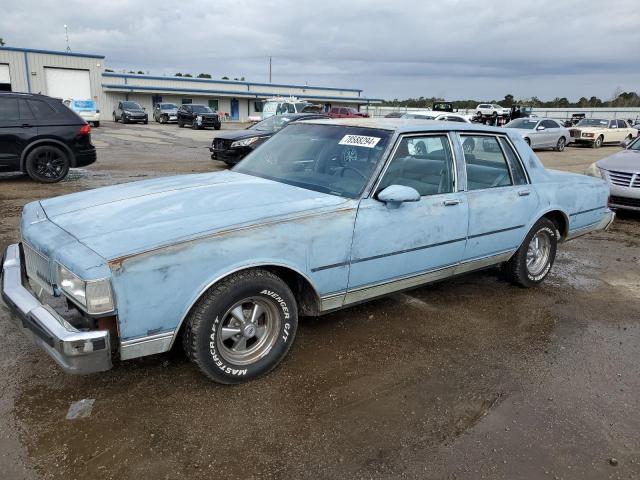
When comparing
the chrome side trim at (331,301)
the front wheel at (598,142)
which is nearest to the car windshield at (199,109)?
the front wheel at (598,142)

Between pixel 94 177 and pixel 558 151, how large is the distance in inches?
782

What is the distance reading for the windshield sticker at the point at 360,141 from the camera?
388 cm

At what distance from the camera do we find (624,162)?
29.7 ft

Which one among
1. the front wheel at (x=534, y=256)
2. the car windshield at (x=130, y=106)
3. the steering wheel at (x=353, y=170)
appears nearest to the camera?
the steering wheel at (x=353, y=170)

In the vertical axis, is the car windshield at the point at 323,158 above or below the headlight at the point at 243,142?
above

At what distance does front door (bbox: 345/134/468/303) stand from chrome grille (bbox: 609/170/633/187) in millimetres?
6030

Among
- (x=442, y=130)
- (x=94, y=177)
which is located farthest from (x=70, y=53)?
(x=442, y=130)

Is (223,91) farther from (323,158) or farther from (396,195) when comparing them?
(396,195)

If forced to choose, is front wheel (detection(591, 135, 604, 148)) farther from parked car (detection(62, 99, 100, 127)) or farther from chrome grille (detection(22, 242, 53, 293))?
chrome grille (detection(22, 242, 53, 293))

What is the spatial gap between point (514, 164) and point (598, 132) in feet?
81.0

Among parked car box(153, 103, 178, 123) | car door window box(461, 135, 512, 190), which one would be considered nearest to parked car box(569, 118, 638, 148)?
car door window box(461, 135, 512, 190)

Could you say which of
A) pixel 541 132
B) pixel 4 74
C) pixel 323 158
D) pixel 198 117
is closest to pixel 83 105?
pixel 198 117

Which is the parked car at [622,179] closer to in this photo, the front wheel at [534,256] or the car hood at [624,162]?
the car hood at [624,162]

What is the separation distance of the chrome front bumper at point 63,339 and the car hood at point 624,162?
29.1ft
